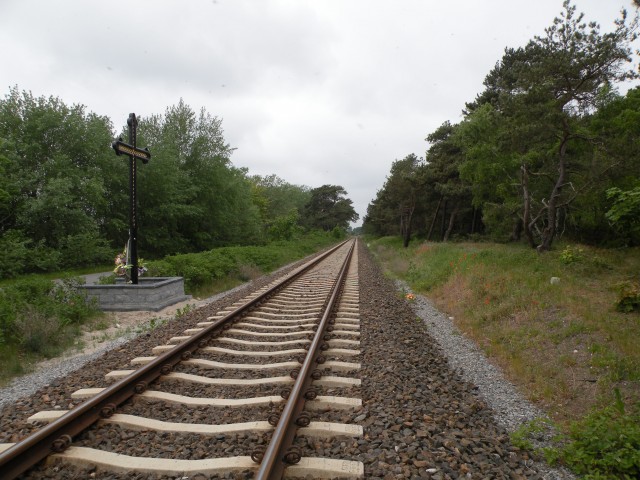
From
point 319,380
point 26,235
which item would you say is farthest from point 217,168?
point 319,380

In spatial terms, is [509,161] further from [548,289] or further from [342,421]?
[342,421]

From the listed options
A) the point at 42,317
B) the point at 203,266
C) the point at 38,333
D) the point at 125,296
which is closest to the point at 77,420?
the point at 38,333

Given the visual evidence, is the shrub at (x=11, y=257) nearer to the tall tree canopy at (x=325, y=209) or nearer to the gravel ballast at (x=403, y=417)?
the gravel ballast at (x=403, y=417)

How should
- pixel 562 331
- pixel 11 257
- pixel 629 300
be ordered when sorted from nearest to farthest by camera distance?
pixel 562 331
pixel 629 300
pixel 11 257

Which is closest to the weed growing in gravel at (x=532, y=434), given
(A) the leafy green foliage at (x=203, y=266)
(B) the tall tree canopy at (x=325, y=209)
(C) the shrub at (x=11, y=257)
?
(A) the leafy green foliage at (x=203, y=266)


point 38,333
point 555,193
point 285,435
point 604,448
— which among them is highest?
point 555,193

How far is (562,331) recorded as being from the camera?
620 cm

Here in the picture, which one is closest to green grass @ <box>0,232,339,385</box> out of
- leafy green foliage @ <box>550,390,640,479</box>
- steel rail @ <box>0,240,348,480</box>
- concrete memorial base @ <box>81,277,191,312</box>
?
concrete memorial base @ <box>81,277,191,312</box>

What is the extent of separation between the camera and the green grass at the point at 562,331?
404cm

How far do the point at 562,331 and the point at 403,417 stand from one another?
419 centimetres

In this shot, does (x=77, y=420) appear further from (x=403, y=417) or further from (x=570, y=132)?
(x=570, y=132)

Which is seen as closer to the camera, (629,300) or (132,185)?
(629,300)

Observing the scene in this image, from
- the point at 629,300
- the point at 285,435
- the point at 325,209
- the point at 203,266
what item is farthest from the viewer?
the point at 325,209

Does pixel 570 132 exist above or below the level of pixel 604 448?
above
